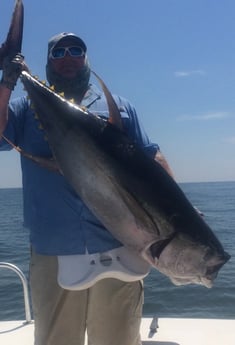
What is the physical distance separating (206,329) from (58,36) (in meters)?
2.72

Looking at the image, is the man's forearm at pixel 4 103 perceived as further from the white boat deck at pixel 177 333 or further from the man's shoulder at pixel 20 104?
the white boat deck at pixel 177 333

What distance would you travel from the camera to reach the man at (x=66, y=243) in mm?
2797

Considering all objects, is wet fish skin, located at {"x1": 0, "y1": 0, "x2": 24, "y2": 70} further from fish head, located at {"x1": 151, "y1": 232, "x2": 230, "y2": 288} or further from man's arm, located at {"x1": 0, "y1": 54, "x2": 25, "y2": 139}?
fish head, located at {"x1": 151, "y1": 232, "x2": 230, "y2": 288}

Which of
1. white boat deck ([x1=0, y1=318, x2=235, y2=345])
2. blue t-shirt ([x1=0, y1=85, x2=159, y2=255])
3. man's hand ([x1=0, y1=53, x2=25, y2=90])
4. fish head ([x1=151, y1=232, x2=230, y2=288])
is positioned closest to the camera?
fish head ([x1=151, y1=232, x2=230, y2=288])

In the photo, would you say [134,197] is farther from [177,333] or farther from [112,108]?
[177,333]

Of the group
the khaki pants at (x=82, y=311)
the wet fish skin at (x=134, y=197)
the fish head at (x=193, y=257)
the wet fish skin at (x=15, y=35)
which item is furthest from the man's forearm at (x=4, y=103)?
the fish head at (x=193, y=257)

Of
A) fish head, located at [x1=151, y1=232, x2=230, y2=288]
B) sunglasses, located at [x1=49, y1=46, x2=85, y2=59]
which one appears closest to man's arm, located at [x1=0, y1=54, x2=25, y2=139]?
sunglasses, located at [x1=49, y1=46, x2=85, y2=59]

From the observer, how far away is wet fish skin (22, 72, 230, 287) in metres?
2.38

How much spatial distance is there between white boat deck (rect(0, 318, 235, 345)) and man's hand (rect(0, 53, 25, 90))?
2.35 m

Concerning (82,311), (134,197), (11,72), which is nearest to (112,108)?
(134,197)

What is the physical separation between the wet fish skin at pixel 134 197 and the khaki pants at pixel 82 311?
1.60ft

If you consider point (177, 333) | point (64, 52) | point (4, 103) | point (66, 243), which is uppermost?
point (64, 52)

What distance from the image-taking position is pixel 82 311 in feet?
9.50

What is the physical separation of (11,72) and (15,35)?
0.76 feet
